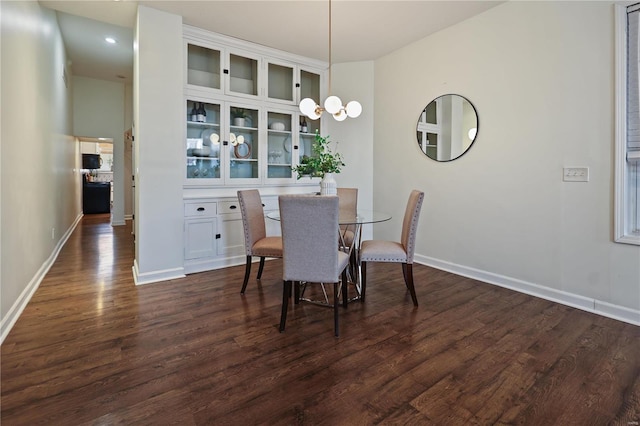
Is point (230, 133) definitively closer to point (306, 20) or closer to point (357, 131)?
point (306, 20)

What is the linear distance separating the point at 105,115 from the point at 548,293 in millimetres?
8294

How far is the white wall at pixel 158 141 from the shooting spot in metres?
3.27

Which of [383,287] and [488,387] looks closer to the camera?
[488,387]

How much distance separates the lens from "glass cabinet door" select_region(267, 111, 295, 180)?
4.41 metres

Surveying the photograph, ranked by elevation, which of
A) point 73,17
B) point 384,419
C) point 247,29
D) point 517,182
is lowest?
point 384,419

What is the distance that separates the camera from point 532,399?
1.62 meters

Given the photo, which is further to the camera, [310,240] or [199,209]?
A: [199,209]

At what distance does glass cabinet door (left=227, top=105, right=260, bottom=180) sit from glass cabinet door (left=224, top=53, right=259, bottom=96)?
0.73 feet

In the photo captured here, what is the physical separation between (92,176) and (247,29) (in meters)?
9.10

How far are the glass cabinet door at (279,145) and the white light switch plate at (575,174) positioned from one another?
120 inches

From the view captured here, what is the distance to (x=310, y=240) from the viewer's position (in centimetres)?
227

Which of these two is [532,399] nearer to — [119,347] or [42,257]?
[119,347]

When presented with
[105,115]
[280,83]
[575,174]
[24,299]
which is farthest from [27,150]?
[105,115]

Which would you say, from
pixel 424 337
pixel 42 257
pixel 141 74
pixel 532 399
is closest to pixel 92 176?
pixel 42 257
